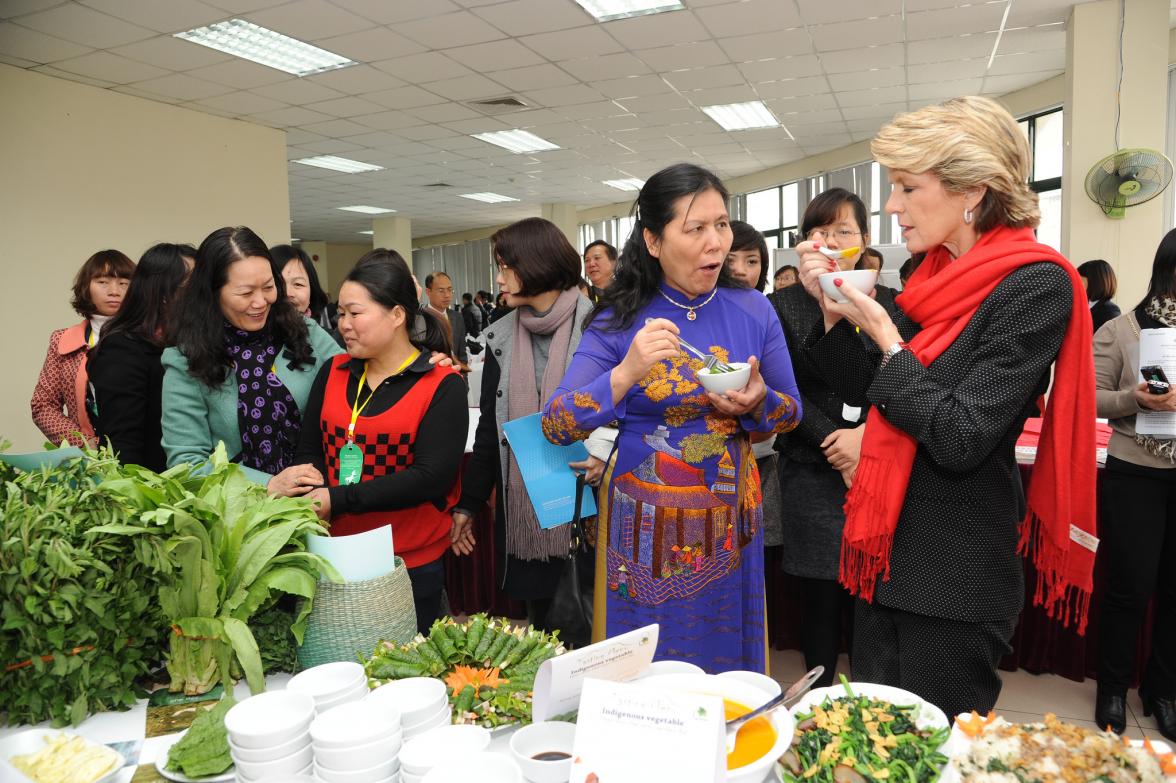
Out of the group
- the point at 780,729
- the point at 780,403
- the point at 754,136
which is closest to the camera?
the point at 780,729

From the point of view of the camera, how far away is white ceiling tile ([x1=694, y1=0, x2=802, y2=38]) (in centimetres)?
513

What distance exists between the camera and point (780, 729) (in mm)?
852

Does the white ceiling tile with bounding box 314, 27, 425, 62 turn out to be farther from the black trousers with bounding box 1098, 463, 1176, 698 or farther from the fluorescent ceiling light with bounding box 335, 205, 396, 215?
the fluorescent ceiling light with bounding box 335, 205, 396, 215

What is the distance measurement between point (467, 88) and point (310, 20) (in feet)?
6.19

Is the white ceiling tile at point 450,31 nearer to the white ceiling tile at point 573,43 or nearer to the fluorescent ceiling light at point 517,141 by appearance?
the white ceiling tile at point 573,43

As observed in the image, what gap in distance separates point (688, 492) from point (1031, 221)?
0.77 metres

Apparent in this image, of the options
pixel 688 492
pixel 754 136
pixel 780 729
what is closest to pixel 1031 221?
pixel 688 492

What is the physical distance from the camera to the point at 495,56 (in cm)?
601

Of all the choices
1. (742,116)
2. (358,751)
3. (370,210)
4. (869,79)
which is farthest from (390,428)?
(370,210)

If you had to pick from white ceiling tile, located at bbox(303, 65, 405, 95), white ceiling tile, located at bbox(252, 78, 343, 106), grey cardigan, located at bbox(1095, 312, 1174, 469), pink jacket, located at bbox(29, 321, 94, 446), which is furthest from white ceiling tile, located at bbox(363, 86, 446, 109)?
grey cardigan, located at bbox(1095, 312, 1174, 469)

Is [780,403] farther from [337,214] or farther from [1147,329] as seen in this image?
[337,214]

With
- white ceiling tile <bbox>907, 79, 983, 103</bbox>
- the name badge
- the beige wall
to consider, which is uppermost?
white ceiling tile <bbox>907, 79, 983, 103</bbox>

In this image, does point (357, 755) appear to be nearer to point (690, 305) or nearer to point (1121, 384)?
point (690, 305)

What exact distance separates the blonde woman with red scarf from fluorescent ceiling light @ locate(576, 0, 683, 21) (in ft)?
14.6
